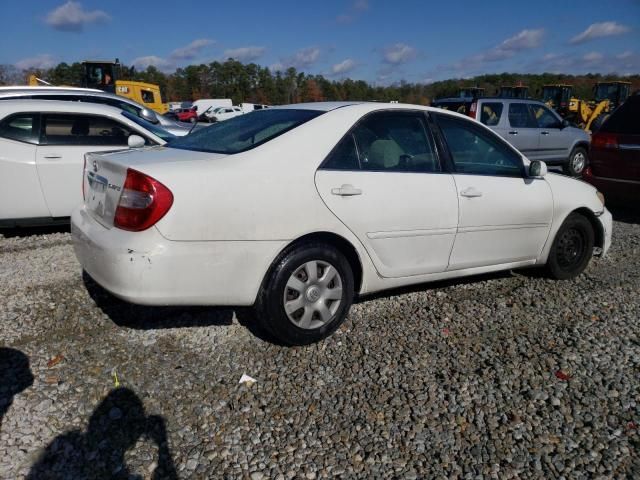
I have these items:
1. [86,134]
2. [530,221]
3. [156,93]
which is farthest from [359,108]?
[156,93]

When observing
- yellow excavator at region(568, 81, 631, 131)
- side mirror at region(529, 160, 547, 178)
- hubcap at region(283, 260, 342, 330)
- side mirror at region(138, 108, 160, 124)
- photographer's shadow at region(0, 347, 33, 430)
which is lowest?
photographer's shadow at region(0, 347, 33, 430)

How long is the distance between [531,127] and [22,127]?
9884mm

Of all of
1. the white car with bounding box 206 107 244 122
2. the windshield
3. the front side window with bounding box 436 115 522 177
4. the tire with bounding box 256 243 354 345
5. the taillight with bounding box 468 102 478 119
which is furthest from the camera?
the white car with bounding box 206 107 244 122

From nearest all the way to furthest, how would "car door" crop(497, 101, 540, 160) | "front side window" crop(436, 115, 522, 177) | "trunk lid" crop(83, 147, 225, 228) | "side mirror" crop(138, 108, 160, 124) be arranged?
"trunk lid" crop(83, 147, 225, 228) < "front side window" crop(436, 115, 522, 177) < "side mirror" crop(138, 108, 160, 124) < "car door" crop(497, 101, 540, 160)

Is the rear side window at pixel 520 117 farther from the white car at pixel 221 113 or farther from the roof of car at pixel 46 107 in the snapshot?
the white car at pixel 221 113

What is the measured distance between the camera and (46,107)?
18.6 feet

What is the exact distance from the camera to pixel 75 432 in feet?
8.05

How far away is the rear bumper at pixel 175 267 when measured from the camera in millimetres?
2746

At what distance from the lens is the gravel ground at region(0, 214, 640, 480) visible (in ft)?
7.59

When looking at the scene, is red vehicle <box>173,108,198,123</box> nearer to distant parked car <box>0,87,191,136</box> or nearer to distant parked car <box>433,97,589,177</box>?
distant parked car <box>0,87,191,136</box>

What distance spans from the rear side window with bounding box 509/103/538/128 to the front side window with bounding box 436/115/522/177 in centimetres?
756

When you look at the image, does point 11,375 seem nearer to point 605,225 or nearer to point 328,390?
point 328,390

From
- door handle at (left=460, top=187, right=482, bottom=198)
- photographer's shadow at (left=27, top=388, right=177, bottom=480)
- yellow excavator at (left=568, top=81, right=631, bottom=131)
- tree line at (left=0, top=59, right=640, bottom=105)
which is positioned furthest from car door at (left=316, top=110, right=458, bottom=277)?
tree line at (left=0, top=59, right=640, bottom=105)

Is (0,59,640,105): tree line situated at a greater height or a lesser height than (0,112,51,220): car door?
greater
